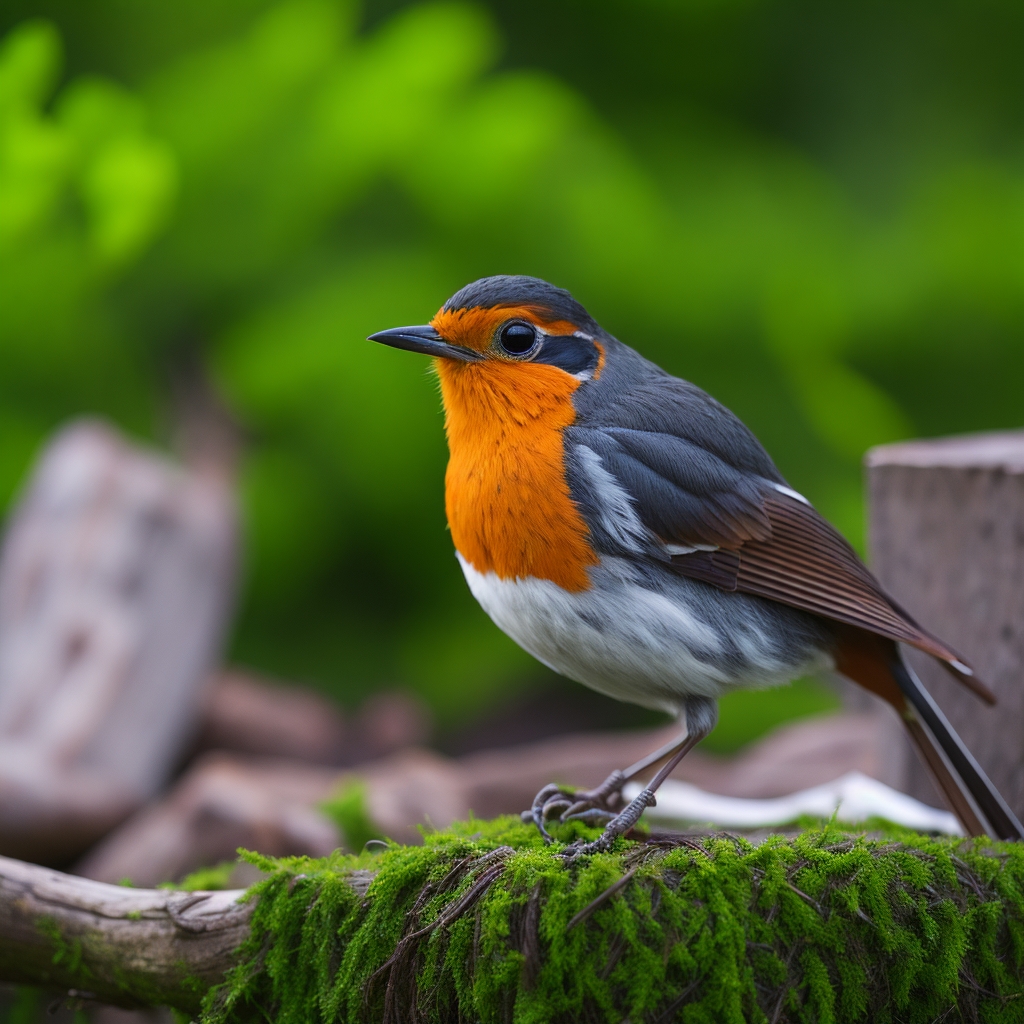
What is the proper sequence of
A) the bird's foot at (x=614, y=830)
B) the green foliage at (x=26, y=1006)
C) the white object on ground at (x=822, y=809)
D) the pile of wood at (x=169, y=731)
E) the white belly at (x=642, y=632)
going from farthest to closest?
the pile of wood at (x=169, y=731) < the white object on ground at (x=822, y=809) < the green foliage at (x=26, y=1006) < the white belly at (x=642, y=632) < the bird's foot at (x=614, y=830)

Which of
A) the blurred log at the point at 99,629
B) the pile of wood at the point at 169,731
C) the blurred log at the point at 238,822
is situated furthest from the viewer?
the blurred log at the point at 99,629

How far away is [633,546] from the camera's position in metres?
2.75

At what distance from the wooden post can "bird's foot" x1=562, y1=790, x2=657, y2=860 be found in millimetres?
1420

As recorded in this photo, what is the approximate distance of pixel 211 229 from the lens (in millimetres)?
6520

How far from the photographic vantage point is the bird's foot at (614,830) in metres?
2.45

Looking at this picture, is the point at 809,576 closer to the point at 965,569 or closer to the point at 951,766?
the point at 951,766

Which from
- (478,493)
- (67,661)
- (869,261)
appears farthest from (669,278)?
(478,493)

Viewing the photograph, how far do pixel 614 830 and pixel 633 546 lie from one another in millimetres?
648

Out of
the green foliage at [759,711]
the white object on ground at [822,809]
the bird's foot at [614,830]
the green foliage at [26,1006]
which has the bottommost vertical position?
the green foliage at [759,711]

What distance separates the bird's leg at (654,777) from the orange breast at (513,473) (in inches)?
17.5

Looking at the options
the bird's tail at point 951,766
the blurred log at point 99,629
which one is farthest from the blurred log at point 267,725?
the bird's tail at point 951,766

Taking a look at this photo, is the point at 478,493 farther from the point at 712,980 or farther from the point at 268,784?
the point at 268,784

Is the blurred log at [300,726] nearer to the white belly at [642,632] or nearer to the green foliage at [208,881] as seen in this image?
the green foliage at [208,881]

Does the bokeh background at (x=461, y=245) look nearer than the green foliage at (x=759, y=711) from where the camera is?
Yes
